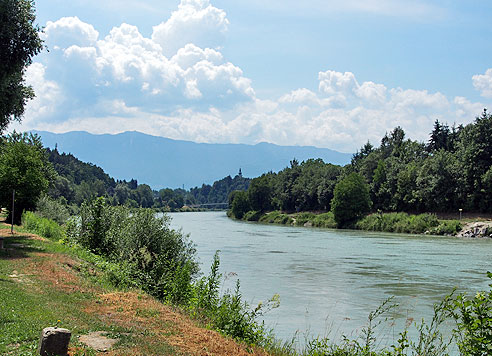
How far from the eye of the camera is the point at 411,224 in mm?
79125

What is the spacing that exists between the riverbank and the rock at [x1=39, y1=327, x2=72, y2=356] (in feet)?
222

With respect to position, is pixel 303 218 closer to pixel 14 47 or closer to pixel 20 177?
pixel 20 177

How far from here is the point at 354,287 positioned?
96.7 ft

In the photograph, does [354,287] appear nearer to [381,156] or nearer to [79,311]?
[79,311]

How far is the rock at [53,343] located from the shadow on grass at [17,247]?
44.0ft

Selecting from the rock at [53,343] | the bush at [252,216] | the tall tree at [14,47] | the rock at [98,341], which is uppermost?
the tall tree at [14,47]

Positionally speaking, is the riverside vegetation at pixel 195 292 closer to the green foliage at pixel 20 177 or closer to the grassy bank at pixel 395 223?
the green foliage at pixel 20 177

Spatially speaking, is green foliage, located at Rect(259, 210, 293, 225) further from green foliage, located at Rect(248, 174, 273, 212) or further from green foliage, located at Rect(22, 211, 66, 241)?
green foliage, located at Rect(22, 211, 66, 241)

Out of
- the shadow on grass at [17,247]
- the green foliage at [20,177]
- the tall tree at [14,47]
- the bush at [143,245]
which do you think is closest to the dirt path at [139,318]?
the shadow on grass at [17,247]

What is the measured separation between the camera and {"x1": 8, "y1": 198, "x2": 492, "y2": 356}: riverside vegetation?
31.6 feet

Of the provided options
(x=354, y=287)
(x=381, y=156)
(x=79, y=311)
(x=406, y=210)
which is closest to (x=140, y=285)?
(x=79, y=311)

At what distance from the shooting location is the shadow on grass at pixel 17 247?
2134 cm

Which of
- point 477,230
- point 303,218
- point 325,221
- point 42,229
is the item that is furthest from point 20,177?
point 303,218

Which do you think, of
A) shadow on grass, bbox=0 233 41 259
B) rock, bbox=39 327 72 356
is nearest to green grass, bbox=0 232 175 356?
rock, bbox=39 327 72 356
